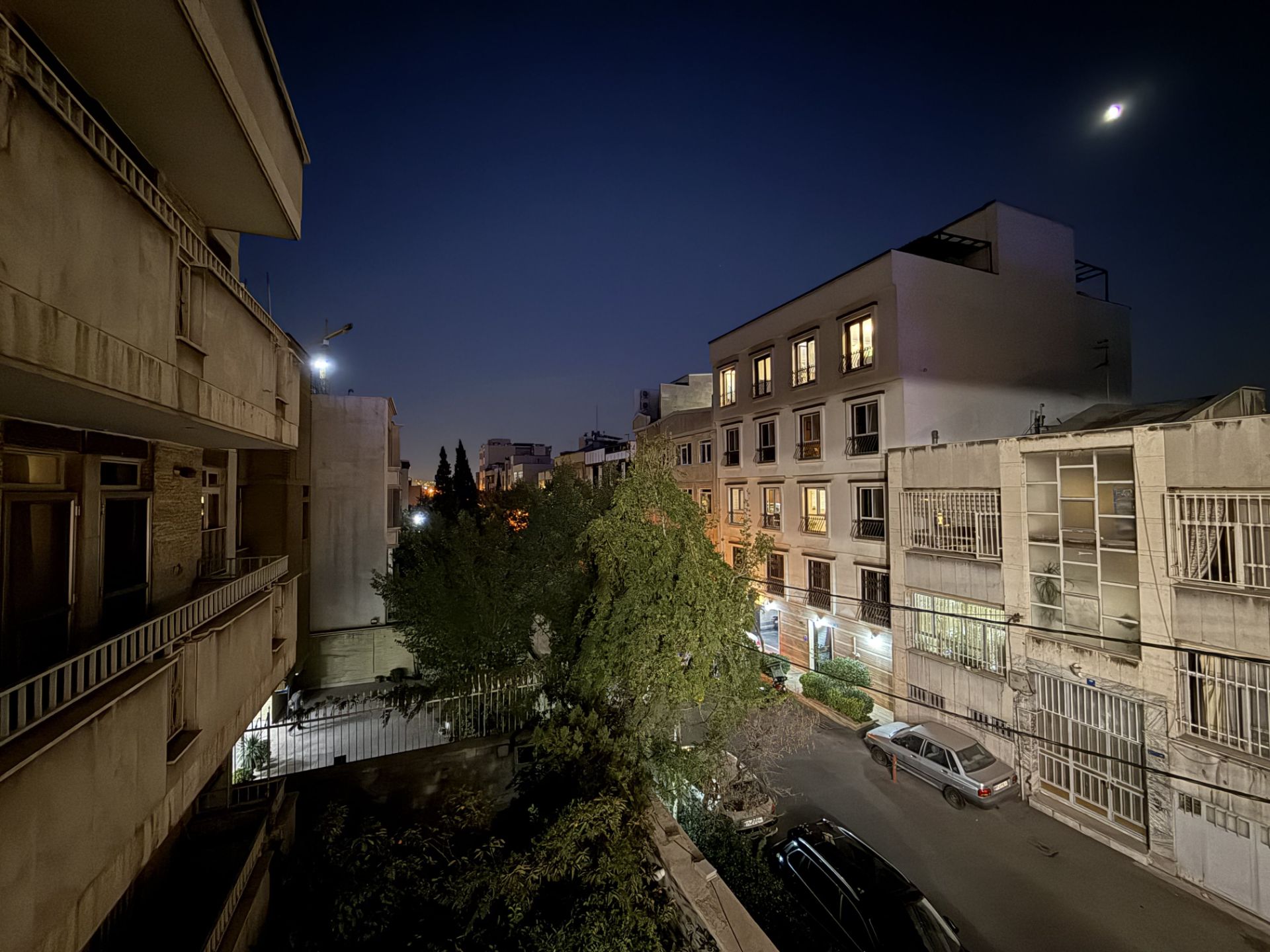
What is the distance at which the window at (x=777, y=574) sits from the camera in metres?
22.2

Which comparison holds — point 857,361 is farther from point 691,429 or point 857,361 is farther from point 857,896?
point 857,896

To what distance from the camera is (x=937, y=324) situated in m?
17.8

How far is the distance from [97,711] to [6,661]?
1.78 m

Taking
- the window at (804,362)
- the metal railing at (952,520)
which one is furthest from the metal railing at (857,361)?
the metal railing at (952,520)

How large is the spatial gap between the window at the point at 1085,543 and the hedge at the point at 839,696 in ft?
20.3

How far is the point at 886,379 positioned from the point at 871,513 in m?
4.66

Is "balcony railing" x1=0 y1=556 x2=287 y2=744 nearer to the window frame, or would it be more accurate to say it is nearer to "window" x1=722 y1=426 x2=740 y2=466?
the window frame

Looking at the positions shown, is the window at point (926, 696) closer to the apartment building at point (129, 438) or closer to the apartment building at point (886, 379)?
the apartment building at point (886, 379)

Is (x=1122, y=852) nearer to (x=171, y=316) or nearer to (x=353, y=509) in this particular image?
(x=171, y=316)

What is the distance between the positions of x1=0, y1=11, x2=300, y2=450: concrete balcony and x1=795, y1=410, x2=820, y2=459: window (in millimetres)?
18823

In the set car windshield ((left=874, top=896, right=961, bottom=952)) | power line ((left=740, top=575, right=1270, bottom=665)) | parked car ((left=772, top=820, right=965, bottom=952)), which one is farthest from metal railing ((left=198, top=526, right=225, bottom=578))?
car windshield ((left=874, top=896, right=961, bottom=952))

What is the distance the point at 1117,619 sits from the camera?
1232 cm

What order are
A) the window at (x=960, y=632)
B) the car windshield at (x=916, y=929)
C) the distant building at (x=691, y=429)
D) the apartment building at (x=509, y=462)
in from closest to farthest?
the car windshield at (x=916, y=929) < the window at (x=960, y=632) < the distant building at (x=691, y=429) < the apartment building at (x=509, y=462)

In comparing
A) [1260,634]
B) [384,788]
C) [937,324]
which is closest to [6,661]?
[384,788]
